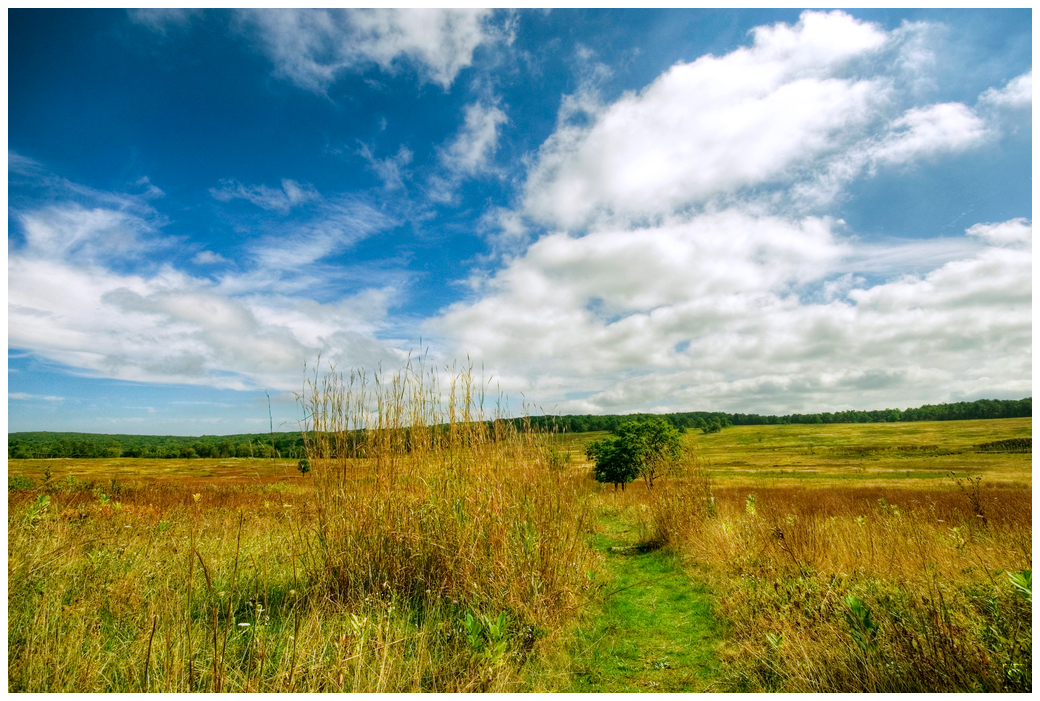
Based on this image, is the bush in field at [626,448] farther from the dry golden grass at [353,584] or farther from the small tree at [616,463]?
the dry golden grass at [353,584]

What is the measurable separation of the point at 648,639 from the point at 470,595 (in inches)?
69.5

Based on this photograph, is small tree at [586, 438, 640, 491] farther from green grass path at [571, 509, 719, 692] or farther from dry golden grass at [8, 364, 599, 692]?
dry golden grass at [8, 364, 599, 692]

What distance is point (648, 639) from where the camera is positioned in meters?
4.27

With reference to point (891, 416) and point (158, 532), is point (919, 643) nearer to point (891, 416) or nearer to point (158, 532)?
point (158, 532)

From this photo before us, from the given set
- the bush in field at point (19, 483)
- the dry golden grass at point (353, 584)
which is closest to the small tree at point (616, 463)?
the dry golden grass at point (353, 584)

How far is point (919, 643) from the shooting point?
2.62 meters

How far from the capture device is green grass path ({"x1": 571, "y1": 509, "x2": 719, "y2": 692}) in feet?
11.3

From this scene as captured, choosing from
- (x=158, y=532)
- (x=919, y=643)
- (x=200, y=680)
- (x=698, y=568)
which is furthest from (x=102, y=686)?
(x=698, y=568)

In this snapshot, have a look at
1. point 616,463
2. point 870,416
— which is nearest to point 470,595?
point 616,463

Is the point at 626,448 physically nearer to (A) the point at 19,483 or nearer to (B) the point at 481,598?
(B) the point at 481,598

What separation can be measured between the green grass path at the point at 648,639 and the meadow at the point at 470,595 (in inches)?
1.1

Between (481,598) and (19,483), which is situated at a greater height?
(19,483)

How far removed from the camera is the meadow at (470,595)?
2.75m

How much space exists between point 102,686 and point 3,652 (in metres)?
0.61
